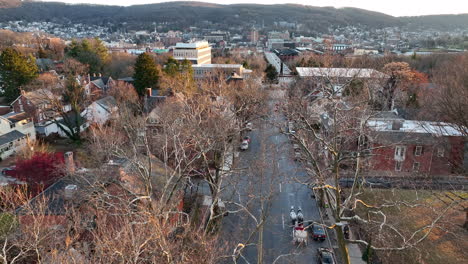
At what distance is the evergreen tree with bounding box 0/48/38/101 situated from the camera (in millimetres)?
32000

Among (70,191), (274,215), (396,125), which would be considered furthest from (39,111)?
(396,125)

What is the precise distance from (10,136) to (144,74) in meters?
12.4

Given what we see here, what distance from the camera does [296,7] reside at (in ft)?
617

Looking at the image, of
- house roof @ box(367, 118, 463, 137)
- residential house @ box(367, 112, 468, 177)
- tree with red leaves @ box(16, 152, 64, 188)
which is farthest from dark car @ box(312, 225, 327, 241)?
tree with red leaves @ box(16, 152, 64, 188)

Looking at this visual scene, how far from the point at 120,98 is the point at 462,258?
1073 inches

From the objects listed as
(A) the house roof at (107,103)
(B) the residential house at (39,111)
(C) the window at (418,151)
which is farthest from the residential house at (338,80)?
(B) the residential house at (39,111)

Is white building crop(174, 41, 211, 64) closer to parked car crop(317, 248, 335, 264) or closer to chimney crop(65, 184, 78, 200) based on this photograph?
chimney crop(65, 184, 78, 200)

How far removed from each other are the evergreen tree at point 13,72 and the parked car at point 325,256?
33.1m

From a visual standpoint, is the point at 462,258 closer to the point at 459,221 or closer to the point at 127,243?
the point at 459,221

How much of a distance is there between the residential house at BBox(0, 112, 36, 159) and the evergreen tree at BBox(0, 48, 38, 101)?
8.63m

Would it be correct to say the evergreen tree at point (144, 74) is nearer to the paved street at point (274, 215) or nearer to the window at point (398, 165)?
the paved street at point (274, 215)

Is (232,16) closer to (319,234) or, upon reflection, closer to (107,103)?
(107,103)

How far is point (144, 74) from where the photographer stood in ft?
103

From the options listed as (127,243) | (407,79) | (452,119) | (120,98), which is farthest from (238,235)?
(407,79)
